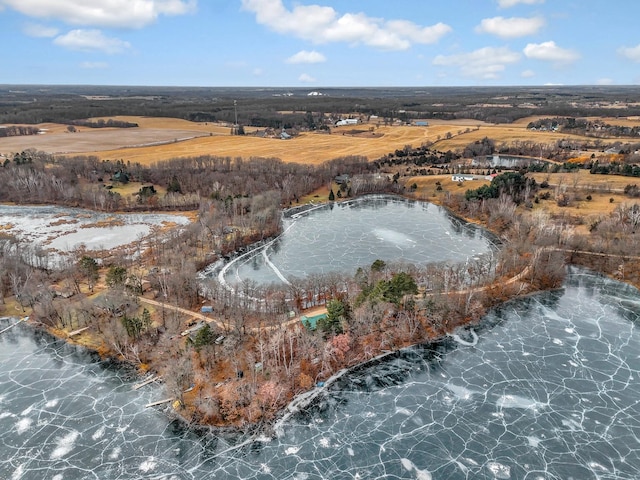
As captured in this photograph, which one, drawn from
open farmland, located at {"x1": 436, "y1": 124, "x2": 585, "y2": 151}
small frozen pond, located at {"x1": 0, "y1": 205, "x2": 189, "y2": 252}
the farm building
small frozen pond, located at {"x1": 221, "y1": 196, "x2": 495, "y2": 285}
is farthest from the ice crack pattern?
the farm building

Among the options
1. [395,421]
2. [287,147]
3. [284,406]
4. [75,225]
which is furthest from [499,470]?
[287,147]

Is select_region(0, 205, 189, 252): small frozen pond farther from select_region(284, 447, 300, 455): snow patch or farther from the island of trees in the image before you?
select_region(284, 447, 300, 455): snow patch

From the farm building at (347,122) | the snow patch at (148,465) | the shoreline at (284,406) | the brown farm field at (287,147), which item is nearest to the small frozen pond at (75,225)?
the shoreline at (284,406)

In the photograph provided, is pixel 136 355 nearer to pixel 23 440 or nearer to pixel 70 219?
pixel 23 440

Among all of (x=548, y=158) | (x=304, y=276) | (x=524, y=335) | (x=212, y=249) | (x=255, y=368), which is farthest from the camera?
(x=548, y=158)

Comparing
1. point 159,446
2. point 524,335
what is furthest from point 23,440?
point 524,335

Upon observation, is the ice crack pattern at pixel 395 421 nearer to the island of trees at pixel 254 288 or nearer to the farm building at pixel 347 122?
the island of trees at pixel 254 288
